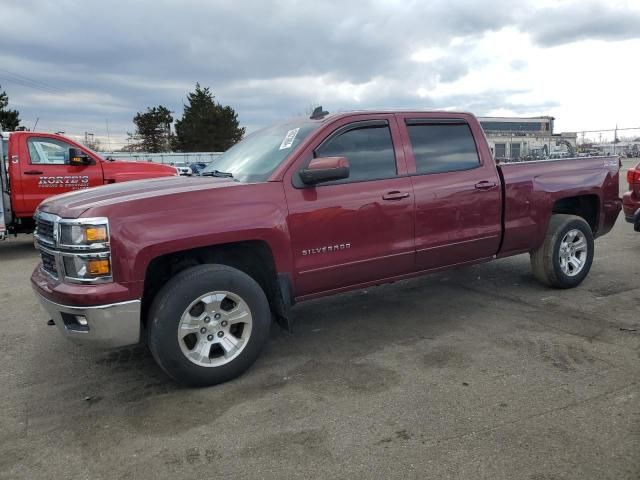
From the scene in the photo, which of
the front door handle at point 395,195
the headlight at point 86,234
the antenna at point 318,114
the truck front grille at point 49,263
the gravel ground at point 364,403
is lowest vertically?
the gravel ground at point 364,403

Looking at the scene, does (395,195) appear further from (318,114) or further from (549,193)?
(549,193)

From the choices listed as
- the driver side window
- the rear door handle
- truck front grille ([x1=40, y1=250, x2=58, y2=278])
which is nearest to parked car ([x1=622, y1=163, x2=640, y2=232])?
the rear door handle

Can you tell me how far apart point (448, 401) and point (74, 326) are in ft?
8.09

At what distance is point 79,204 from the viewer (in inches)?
137

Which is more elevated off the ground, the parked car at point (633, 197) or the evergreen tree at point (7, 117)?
the evergreen tree at point (7, 117)

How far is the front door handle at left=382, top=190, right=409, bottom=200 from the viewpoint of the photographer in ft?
14.1

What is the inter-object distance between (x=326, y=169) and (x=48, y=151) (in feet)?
24.4

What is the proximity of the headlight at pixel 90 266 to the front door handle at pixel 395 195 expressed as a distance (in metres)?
2.19

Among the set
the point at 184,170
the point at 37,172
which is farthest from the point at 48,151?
the point at 184,170

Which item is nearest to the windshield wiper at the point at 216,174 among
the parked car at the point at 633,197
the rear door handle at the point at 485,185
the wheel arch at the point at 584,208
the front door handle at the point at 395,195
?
the front door handle at the point at 395,195

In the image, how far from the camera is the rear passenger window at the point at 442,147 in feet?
15.3

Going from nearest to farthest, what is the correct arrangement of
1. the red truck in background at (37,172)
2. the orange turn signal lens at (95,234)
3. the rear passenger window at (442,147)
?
the orange turn signal lens at (95,234), the rear passenger window at (442,147), the red truck in background at (37,172)

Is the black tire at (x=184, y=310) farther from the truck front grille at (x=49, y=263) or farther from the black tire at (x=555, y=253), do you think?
the black tire at (x=555, y=253)

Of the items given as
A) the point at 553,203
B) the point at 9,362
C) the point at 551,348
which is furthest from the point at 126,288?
the point at 553,203
